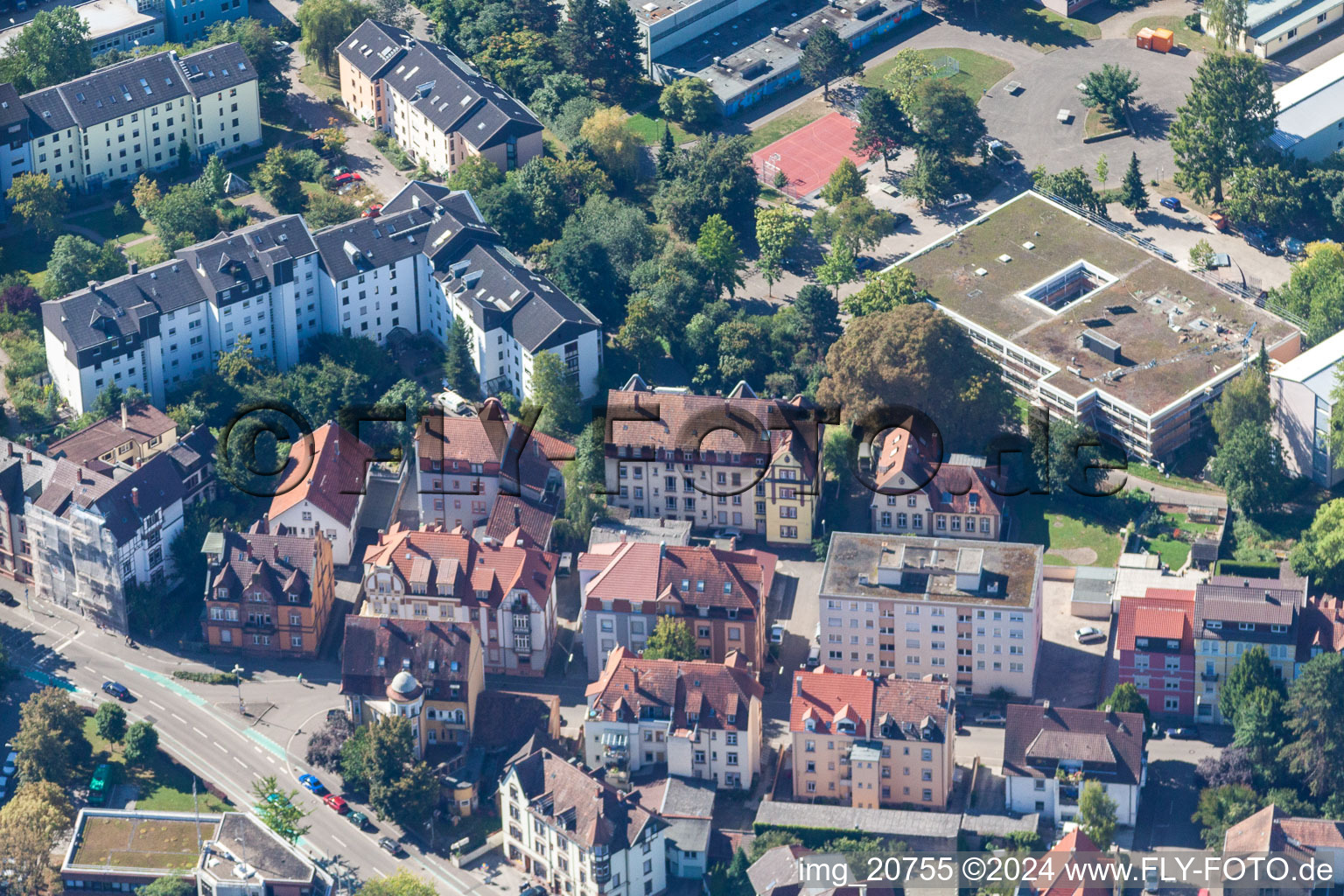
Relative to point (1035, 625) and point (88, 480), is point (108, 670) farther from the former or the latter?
point (1035, 625)

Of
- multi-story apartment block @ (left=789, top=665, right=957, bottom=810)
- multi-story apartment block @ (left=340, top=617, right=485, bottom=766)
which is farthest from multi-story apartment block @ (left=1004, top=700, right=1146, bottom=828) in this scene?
multi-story apartment block @ (left=340, top=617, right=485, bottom=766)

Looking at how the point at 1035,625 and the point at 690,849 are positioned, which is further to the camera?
the point at 1035,625

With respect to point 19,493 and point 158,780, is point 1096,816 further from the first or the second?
point 19,493

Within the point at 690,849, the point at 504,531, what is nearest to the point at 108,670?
the point at 504,531

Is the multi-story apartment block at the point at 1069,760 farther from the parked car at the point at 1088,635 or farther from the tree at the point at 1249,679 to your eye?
the parked car at the point at 1088,635

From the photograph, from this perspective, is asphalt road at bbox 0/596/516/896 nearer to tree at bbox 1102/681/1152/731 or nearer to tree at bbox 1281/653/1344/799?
tree at bbox 1102/681/1152/731

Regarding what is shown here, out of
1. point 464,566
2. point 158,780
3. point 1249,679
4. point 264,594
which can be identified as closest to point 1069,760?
point 1249,679
